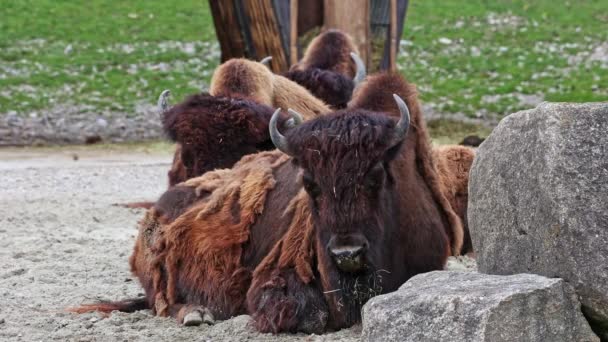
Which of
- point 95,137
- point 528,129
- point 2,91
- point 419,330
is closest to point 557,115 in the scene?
point 528,129

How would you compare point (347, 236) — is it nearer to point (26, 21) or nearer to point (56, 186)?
point (56, 186)

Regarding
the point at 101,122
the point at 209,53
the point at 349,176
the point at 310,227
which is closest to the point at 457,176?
the point at 310,227

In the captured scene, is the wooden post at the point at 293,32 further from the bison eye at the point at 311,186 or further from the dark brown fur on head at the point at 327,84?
the bison eye at the point at 311,186

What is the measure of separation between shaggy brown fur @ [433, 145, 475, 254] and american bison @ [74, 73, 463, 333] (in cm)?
132

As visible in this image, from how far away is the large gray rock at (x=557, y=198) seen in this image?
479cm

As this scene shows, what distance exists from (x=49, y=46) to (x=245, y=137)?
20227mm

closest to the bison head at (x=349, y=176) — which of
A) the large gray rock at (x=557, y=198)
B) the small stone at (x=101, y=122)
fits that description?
the large gray rock at (x=557, y=198)

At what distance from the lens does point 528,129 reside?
5113 mm

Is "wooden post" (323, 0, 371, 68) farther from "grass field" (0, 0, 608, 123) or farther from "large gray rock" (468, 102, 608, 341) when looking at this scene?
"grass field" (0, 0, 608, 123)

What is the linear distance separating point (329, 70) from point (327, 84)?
412mm

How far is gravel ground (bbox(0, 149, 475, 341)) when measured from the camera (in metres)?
6.26

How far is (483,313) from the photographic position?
450 cm

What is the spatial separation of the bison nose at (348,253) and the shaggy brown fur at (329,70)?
550 centimetres

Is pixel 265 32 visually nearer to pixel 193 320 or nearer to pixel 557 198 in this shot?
pixel 193 320
